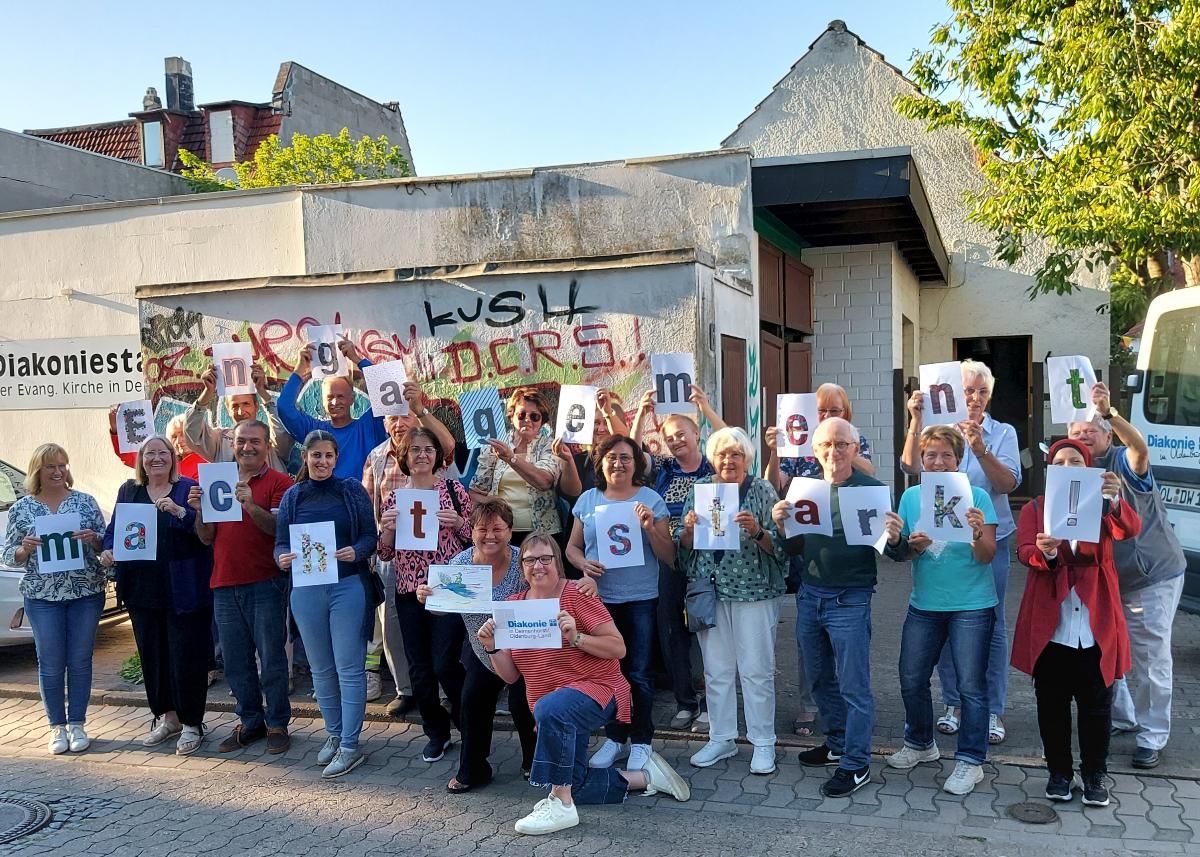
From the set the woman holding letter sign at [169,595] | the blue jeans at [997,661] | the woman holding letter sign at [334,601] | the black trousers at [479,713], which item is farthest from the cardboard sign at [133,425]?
the blue jeans at [997,661]

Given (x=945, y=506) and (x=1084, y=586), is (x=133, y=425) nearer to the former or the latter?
(x=945, y=506)

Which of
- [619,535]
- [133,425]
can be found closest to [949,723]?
[619,535]

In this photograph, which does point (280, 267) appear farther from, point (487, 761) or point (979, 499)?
point (979, 499)

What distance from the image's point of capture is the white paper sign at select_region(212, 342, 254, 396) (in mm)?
6539

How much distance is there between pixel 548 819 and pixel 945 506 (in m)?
2.27

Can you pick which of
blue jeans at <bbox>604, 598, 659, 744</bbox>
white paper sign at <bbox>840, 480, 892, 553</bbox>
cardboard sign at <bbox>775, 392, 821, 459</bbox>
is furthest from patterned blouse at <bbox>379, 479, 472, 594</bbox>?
white paper sign at <bbox>840, 480, 892, 553</bbox>

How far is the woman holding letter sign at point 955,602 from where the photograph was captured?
4.53m

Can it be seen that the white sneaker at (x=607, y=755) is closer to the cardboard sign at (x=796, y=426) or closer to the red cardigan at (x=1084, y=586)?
the cardboard sign at (x=796, y=426)

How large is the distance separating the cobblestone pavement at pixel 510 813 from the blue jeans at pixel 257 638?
0.34 meters

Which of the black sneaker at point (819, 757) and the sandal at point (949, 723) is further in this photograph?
the sandal at point (949, 723)

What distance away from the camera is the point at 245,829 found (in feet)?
15.0

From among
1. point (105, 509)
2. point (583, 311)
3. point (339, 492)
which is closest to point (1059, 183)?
point (583, 311)

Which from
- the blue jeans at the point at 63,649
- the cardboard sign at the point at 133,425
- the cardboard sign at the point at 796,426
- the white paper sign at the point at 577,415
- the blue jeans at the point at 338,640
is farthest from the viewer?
the cardboard sign at the point at 133,425

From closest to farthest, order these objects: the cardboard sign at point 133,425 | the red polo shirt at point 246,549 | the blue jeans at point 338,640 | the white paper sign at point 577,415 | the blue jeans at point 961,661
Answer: the blue jeans at point 961,661, the blue jeans at point 338,640, the red polo shirt at point 246,549, the white paper sign at point 577,415, the cardboard sign at point 133,425
